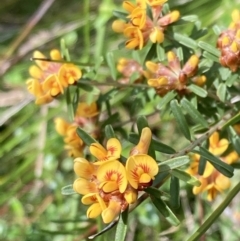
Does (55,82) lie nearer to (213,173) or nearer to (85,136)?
(85,136)

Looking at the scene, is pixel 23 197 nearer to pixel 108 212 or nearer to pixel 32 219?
pixel 32 219

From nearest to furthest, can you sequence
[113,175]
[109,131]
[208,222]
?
[113,175], [109,131], [208,222]

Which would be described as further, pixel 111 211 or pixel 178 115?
pixel 178 115

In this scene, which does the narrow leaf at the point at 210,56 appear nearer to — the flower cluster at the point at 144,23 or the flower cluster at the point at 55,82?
the flower cluster at the point at 144,23

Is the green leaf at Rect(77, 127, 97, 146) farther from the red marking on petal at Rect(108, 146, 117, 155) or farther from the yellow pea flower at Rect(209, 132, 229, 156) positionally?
the yellow pea flower at Rect(209, 132, 229, 156)

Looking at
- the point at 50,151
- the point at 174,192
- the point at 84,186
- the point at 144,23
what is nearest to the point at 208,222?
the point at 174,192

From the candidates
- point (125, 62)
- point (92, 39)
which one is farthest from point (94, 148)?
point (92, 39)

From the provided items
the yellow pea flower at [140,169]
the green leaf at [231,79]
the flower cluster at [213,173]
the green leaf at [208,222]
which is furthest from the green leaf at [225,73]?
the yellow pea flower at [140,169]

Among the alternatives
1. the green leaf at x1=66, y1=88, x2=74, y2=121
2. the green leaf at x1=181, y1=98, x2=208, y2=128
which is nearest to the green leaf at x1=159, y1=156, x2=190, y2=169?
the green leaf at x1=181, y1=98, x2=208, y2=128
